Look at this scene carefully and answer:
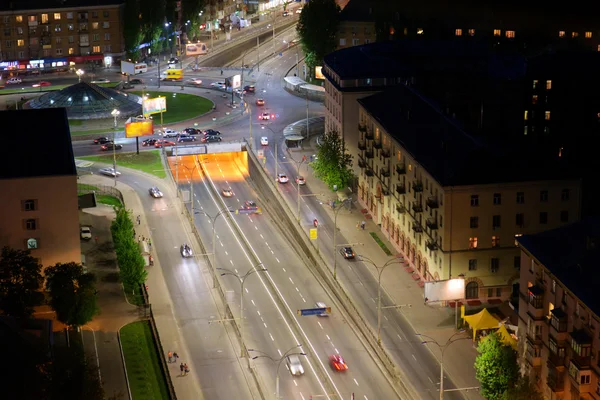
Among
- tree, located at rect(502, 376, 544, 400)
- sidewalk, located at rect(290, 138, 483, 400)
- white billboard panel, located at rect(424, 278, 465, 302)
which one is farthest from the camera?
white billboard panel, located at rect(424, 278, 465, 302)

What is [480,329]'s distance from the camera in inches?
5591

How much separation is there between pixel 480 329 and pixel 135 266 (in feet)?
137

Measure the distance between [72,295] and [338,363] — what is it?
30.6 m

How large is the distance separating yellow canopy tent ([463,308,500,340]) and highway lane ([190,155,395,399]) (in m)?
12.2

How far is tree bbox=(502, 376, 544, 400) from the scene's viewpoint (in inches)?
4764

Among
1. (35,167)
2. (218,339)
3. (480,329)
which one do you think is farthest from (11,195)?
(480,329)

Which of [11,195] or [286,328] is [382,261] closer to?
[286,328]

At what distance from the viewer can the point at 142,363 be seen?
5477 inches

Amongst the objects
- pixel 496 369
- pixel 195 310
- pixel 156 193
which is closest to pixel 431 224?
pixel 195 310

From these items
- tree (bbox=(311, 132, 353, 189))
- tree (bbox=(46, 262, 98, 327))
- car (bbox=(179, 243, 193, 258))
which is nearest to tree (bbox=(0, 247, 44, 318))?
tree (bbox=(46, 262, 98, 327))

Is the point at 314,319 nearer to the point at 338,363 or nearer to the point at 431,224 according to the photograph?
the point at 338,363

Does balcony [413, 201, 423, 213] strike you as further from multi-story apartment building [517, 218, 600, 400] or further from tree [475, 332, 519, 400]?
tree [475, 332, 519, 400]

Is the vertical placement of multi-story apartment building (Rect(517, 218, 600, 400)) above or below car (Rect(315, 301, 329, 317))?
above

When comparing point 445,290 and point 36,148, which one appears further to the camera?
point 36,148
